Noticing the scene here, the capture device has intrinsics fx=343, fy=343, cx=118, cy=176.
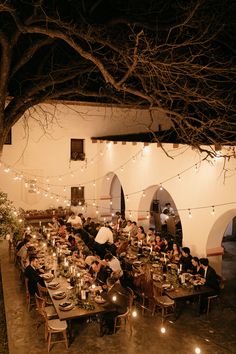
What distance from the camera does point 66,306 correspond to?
745 centimetres

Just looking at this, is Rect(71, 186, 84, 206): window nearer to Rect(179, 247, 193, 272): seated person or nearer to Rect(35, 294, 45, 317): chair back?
Rect(179, 247, 193, 272): seated person

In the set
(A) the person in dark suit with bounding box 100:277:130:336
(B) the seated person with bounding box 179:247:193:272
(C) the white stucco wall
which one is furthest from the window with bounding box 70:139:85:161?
(A) the person in dark suit with bounding box 100:277:130:336

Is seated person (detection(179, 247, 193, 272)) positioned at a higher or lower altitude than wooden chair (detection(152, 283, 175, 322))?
higher

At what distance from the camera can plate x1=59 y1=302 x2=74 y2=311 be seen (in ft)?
24.1

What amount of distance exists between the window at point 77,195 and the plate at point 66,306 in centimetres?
1126

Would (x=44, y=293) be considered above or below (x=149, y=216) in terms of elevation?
below

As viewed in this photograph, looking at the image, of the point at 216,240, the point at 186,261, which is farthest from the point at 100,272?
the point at 216,240

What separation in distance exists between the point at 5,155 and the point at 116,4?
11048 millimetres

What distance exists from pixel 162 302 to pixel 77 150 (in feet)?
38.1

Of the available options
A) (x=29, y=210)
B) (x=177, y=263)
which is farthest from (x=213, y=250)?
(x=29, y=210)

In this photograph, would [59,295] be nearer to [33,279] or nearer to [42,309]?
[42,309]

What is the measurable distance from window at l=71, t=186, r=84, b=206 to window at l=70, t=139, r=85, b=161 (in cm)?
166

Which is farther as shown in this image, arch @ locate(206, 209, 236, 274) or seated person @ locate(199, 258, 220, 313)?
arch @ locate(206, 209, 236, 274)

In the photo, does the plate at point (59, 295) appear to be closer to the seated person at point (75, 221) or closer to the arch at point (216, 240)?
the arch at point (216, 240)
